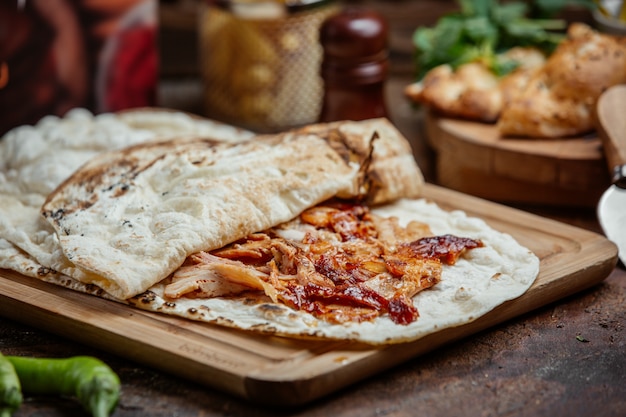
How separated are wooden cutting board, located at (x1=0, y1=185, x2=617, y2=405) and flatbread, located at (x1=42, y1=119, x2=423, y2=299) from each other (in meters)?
0.13

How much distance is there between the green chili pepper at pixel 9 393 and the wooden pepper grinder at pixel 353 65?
101 inches

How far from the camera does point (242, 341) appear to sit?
2801mm

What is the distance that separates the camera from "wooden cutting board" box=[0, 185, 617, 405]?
262 centimetres

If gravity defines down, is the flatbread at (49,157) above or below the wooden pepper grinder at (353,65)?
below

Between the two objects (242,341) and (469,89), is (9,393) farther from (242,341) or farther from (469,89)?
(469,89)

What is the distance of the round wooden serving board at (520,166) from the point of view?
163 inches

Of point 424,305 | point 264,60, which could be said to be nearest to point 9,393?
point 424,305

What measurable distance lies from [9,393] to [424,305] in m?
1.33

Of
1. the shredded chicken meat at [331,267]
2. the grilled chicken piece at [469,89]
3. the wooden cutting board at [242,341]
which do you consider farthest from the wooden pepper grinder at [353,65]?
the wooden cutting board at [242,341]

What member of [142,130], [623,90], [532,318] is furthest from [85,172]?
[623,90]

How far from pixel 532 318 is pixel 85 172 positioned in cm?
192

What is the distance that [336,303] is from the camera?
9.66 feet

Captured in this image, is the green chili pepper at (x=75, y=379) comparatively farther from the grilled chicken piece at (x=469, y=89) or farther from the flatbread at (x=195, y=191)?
the grilled chicken piece at (x=469, y=89)

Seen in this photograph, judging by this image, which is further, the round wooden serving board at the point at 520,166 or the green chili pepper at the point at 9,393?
the round wooden serving board at the point at 520,166
